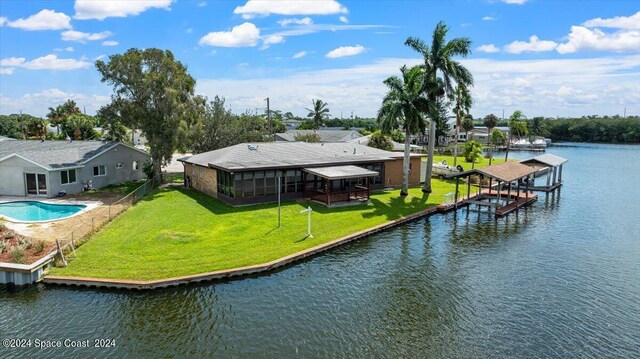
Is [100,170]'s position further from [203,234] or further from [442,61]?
[442,61]

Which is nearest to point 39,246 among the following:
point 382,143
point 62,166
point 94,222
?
point 94,222

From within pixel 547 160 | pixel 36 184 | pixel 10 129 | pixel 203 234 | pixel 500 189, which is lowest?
pixel 203 234

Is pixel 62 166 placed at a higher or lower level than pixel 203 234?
higher

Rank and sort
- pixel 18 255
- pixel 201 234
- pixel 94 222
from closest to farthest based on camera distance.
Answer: pixel 18 255, pixel 201 234, pixel 94 222

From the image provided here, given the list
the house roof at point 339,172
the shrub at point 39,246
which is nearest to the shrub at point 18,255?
the shrub at point 39,246

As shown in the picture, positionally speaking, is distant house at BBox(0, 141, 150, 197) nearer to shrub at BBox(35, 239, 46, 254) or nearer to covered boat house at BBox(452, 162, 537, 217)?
shrub at BBox(35, 239, 46, 254)

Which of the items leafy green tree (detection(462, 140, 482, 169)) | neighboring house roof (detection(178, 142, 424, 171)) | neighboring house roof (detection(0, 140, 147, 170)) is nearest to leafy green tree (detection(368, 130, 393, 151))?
leafy green tree (detection(462, 140, 482, 169))

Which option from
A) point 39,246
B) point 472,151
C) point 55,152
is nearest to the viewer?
point 39,246
